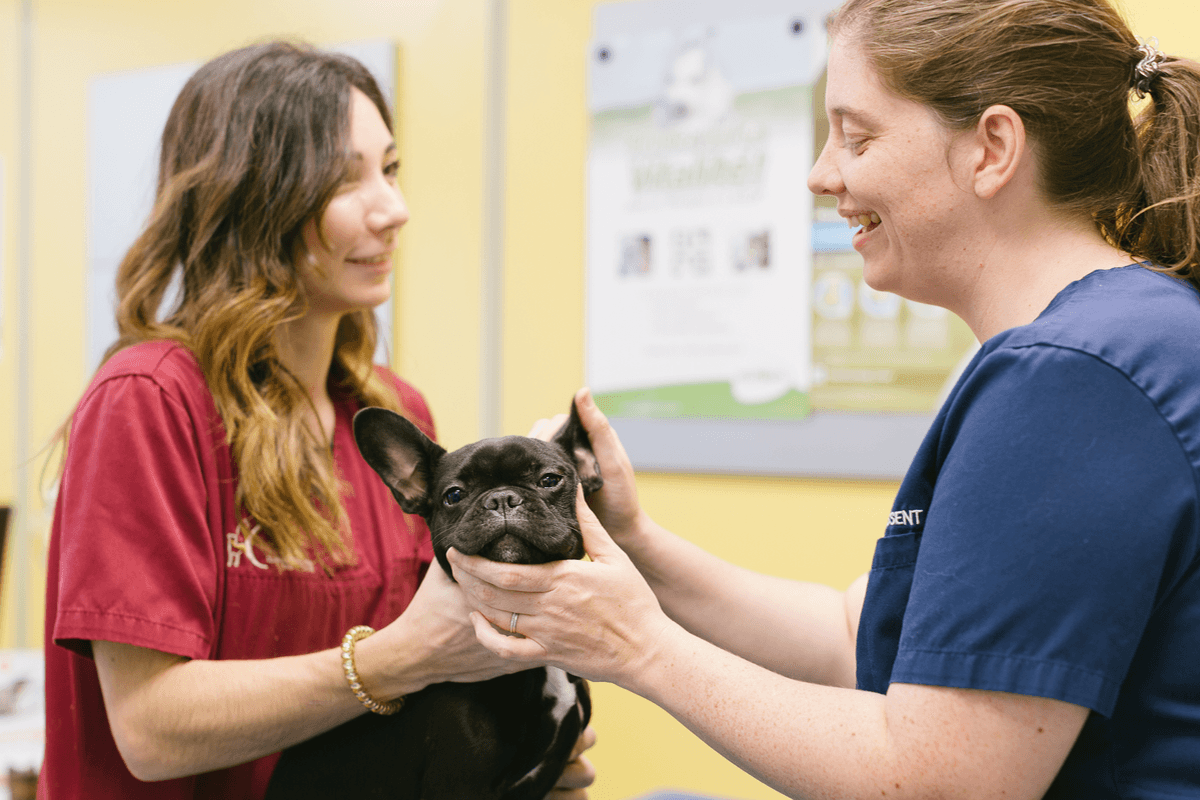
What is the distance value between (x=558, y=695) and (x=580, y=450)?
351mm

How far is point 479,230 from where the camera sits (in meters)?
2.99

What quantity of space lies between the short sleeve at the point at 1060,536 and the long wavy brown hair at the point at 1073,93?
30 centimetres

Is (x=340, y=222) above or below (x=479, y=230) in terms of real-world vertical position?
below

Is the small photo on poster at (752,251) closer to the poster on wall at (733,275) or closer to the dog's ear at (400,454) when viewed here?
the poster on wall at (733,275)

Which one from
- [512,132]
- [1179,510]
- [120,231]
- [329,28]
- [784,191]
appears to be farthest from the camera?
[120,231]

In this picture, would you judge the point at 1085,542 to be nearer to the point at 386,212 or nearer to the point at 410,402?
the point at 386,212

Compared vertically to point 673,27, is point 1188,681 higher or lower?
lower

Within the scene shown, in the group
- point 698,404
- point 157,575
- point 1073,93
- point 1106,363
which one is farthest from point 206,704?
point 698,404

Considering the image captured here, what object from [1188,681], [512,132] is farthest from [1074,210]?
[512,132]

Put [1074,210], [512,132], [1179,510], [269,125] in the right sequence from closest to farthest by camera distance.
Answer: [1179,510], [1074,210], [269,125], [512,132]

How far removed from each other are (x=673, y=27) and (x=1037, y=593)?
2253 millimetres

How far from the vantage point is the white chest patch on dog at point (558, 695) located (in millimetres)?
1325

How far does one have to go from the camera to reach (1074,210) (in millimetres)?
1075

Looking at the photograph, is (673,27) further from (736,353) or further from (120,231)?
(120,231)
